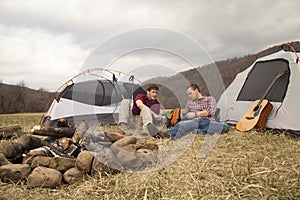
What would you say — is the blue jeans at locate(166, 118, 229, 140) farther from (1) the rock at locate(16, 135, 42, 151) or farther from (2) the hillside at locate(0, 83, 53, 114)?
(2) the hillside at locate(0, 83, 53, 114)

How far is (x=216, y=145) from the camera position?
125 inches

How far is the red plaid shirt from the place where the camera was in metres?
4.49

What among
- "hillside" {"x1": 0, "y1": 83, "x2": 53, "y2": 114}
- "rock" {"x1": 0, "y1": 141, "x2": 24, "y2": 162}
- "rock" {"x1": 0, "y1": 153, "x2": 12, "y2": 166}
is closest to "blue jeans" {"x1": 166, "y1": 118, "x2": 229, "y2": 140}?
"rock" {"x1": 0, "y1": 141, "x2": 24, "y2": 162}

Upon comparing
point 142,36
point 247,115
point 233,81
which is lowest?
point 247,115

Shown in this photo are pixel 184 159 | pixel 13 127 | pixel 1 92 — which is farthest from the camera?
pixel 1 92

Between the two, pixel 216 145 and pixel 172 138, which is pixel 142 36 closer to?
pixel 172 138

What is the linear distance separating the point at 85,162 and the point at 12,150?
0.87 meters

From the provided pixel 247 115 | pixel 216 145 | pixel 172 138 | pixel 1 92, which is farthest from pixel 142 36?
pixel 1 92

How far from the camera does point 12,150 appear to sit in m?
2.65

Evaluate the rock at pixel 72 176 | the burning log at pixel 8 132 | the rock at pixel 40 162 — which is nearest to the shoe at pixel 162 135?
the rock at pixel 72 176

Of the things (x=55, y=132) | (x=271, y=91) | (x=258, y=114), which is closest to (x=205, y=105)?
(x=258, y=114)

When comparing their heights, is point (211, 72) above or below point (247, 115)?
above

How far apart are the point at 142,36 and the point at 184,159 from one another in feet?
6.81

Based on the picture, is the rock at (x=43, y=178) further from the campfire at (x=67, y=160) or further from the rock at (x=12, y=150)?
the rock at (x=12, y=150)
